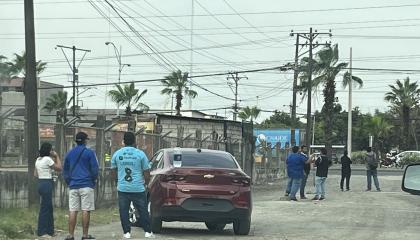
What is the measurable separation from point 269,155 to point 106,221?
23.8 metres

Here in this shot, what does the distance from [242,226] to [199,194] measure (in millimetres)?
1117

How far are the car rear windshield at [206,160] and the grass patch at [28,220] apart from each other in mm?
2627

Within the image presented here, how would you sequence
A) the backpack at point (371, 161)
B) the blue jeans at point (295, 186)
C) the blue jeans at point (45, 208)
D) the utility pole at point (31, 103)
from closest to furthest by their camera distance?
the blue jeans at point (45, 208), the utility pole at point (31, 103), the blue jeans at point (295, 186), the backpack at point (371, 161)

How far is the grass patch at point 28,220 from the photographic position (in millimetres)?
11000

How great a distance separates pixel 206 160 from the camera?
12.1 meters

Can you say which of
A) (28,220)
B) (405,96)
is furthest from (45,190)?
(405,96)

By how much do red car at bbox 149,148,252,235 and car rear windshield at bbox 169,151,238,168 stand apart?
66mm

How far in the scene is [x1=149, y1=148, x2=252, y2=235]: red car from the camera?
37.6 ft

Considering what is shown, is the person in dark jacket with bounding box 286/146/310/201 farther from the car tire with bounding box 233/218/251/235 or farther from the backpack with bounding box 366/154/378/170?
the car tire with bounding box 233/218/251/235

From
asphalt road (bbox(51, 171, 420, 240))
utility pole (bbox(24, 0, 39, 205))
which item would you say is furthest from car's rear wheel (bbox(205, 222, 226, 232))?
utility pole (bbox(24, 0, 39, 205))

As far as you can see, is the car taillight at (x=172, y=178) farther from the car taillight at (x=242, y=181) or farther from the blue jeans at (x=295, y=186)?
the blue jeans at (x=295, y=186)

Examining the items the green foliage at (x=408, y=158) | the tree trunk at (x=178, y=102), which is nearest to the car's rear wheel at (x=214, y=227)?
the green foliage at (x=408, y=158)

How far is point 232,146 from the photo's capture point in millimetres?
31125

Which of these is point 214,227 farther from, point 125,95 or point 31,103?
point 125,95
